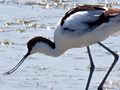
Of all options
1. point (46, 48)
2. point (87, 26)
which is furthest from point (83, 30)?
point (46, 48)

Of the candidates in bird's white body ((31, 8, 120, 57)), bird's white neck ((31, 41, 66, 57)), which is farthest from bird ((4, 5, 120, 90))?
bird's white neck ((31, 41, 66, 57))

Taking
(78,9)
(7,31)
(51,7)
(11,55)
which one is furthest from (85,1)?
(78,9)

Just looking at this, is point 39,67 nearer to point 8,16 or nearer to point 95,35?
point 95,35

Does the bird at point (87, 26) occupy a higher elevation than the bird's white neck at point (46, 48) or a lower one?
higher

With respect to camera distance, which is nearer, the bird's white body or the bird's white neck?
the bird's white body

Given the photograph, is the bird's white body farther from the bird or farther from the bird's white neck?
the bird's white neck

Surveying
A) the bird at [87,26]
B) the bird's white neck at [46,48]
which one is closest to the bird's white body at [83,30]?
the bird at [87,26]

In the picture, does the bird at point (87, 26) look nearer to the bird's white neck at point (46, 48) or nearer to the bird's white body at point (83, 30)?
the bird's white body at point (83, 30)

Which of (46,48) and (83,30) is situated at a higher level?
(83,30)

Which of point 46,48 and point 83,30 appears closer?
point 83,30

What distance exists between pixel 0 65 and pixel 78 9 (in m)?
1.76

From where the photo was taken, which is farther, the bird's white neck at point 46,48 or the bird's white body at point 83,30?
the bird's white neck at point 46,48

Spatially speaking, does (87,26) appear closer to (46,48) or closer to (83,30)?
(83,30)

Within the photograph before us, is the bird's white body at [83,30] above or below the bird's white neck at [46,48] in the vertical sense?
above
